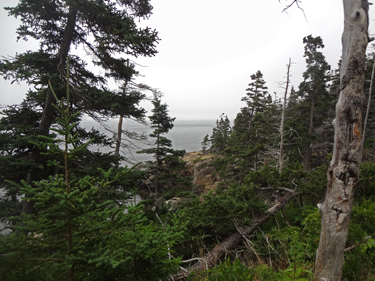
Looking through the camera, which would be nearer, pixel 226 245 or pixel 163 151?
pixel 226 245

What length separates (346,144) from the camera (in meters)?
2.95

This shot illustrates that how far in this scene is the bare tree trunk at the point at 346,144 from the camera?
292cm

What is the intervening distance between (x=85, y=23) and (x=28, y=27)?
1754mm

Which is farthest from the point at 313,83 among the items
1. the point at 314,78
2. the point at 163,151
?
the point at 163,151

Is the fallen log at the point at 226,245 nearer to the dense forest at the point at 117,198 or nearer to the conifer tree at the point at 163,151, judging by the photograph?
the dense forest at the point at 117,198

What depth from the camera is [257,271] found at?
360 centimetres

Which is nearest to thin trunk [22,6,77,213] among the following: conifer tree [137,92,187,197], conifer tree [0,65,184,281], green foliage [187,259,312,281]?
conifer tree [0,65,184,281]

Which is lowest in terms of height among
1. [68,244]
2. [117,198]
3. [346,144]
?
[117,198]

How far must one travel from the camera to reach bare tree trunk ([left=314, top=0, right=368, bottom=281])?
2.92m

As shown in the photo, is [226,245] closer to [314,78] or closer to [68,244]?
[68,244]

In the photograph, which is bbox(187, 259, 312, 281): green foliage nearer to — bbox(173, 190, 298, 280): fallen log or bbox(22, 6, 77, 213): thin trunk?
bbox(173, 190, 298, 280): fallen log

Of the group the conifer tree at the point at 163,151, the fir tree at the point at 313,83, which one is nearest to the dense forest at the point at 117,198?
the conifer tree at the point at 163,151

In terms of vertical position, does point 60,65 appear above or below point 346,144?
above

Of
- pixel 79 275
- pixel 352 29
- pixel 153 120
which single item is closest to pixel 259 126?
pixel 153 120
